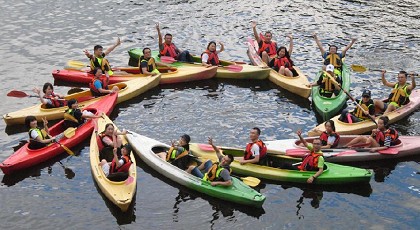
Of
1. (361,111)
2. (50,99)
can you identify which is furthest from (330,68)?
(50,99)

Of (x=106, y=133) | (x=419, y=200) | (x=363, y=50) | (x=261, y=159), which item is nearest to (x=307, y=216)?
(x=261, y=159)

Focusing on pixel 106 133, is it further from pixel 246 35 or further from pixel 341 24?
pixel 341 24

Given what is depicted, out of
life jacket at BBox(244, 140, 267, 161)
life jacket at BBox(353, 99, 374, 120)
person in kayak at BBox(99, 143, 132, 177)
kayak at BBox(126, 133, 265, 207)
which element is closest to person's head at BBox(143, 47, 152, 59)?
kayak at BBox(126, 133, 265, 207)

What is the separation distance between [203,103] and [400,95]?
20.7 feet

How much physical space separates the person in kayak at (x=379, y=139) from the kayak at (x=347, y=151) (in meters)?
0.14

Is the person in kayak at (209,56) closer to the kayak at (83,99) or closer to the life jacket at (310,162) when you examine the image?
the kayak at (83,99)

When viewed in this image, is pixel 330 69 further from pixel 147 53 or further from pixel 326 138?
pixel 147 53

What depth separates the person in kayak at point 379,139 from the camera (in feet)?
51.7

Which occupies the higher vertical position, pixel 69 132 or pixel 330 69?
pixel 330 69

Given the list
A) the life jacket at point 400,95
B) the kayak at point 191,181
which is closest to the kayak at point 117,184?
the kayak at point 191,181

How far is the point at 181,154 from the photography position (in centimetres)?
1509

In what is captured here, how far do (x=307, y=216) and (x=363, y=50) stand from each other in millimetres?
11727

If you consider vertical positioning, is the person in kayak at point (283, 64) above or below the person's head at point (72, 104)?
above

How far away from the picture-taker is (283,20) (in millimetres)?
27391
